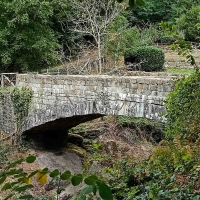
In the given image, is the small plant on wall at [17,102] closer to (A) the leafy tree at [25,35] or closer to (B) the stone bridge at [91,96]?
(B) the stone bridge at [91,96]

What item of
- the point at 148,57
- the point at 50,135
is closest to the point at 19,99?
the point at 50,135

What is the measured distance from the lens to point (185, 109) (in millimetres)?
5836

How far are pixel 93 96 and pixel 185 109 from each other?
339 cm

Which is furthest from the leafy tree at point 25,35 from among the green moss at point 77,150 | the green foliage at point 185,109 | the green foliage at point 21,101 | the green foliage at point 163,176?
the green foliage at point 163,176

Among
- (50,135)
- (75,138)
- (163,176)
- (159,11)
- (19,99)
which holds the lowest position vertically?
(75,138)

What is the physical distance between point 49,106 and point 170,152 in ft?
19.2

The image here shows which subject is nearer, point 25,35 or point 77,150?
point 77,150

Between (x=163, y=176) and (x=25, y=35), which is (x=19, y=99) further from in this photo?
(x=163, y=176)

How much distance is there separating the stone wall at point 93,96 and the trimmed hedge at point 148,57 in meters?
10.4

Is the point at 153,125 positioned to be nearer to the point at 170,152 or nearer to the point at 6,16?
the point at 6,16

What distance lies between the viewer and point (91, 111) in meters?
9.07

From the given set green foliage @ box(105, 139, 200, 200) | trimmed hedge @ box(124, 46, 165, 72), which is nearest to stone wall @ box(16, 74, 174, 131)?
green foliage @ box(105, 139, 200, 200)

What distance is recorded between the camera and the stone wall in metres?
7.38

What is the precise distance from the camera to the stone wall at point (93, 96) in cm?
738
